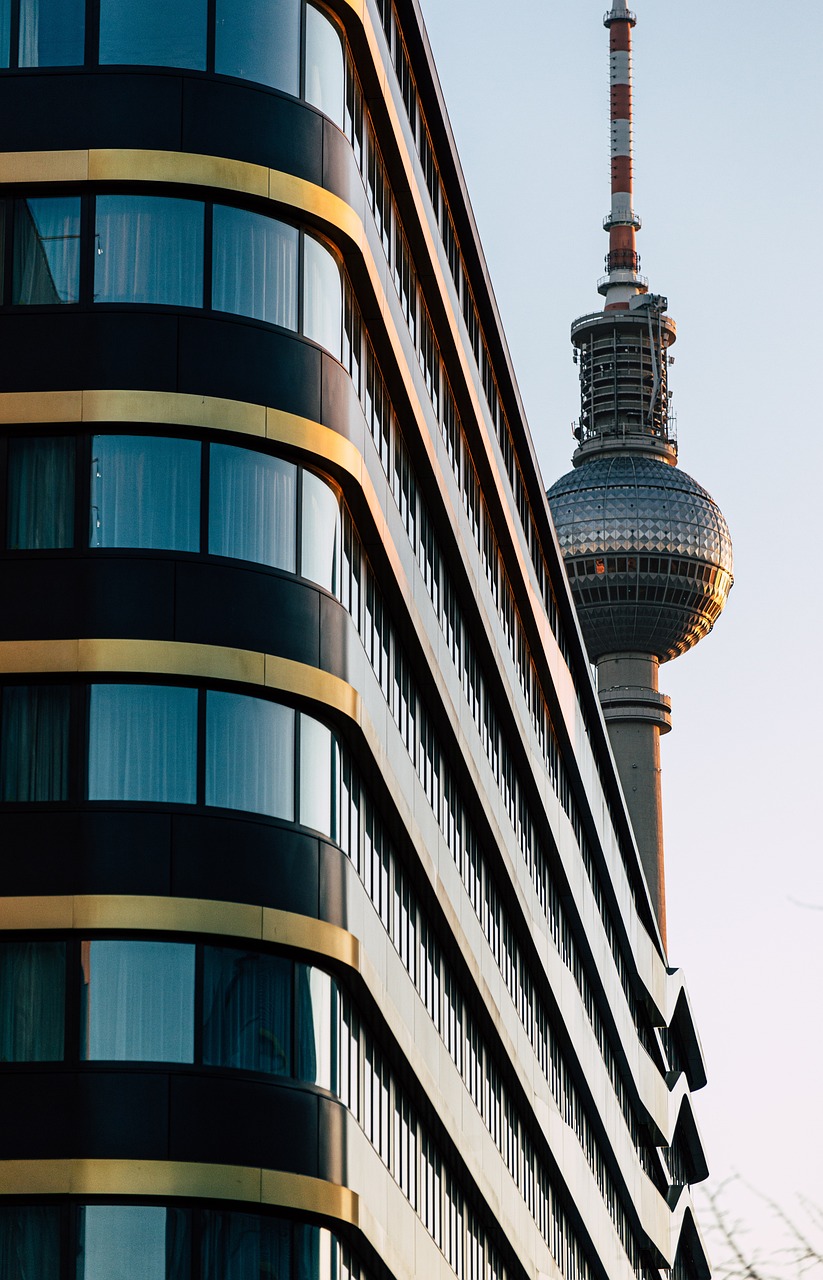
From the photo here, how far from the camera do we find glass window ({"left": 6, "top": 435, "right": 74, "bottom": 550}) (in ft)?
108

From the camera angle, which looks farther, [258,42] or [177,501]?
[258,42]

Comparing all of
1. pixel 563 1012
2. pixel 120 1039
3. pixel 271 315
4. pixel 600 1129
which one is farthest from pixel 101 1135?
pixel 600 1129

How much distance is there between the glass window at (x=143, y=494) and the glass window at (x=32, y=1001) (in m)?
5.42

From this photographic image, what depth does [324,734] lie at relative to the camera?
113ft

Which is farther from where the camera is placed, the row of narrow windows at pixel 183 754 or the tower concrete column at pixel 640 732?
the tower concrete column at pixel 640 732

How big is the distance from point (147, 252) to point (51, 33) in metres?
3.50

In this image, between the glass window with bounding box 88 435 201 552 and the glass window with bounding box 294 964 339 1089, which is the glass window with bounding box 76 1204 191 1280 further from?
the glass window with bounding box 88 435 201 552

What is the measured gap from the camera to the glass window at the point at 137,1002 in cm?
3048

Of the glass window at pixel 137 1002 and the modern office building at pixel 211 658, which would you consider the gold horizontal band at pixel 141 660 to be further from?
the glass window at pixel 137 1002

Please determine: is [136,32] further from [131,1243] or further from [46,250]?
[131,1243]

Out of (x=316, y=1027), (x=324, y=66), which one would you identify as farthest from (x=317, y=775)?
(x=324, y=66)

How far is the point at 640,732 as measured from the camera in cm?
17738

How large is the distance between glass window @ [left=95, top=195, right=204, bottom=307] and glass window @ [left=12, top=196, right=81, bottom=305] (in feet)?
1.06

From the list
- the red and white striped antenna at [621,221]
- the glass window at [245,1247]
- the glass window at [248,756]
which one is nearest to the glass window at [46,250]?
the glass window at [248,756]
